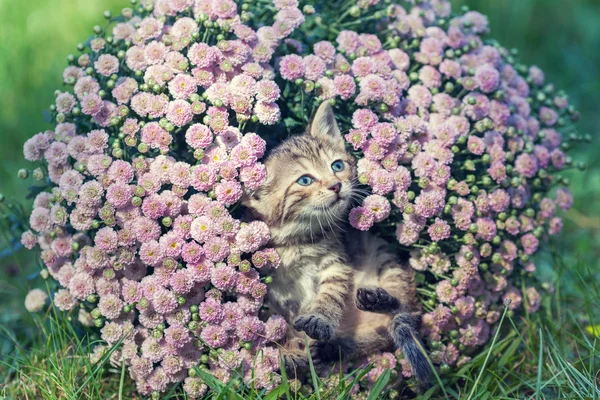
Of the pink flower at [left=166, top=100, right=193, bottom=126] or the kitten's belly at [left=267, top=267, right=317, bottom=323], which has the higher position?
the pink flower at [left=166, top=100, right=193, bottom=126]

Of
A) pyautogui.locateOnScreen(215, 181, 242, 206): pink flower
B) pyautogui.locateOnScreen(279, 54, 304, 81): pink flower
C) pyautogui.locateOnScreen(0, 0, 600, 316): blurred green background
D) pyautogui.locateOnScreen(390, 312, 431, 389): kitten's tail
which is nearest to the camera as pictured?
pyautogui.locateOnScreen(215, 181, 242, 206): pink flower

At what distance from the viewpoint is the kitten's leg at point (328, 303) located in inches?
108

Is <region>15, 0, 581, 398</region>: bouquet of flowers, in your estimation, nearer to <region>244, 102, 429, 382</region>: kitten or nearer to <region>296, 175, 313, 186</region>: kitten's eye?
<region>244, 102, 429, 382</region>: kitten

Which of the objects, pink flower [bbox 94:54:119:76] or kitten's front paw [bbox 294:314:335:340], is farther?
pink flower [bbox 94:54:119:76]

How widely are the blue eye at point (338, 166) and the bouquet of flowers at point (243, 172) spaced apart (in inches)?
3.6

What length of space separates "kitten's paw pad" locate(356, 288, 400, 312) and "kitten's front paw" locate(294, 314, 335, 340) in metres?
0.17

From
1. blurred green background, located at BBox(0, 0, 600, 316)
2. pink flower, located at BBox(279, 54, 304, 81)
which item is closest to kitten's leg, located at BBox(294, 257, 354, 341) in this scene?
pink flower, located at BBox(279, 54, 304, 81)

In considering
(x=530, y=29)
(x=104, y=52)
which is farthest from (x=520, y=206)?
(x=530, y=29)

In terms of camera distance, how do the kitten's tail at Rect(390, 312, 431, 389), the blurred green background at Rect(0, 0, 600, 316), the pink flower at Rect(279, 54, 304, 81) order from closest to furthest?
the kitten's tail at Rect(390, 312, 431, 389), the pink flower at Rect(279, 54, 304, 81), the blurred green background at Rect(0, 0, 600, 316)

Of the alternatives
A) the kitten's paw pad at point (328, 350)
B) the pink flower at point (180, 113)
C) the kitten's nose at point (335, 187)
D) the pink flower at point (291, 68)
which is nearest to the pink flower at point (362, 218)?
the kitten's nose at point (335, 187)

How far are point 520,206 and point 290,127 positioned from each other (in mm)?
1108

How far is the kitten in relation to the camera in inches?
111

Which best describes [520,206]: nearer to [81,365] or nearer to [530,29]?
[81,365]

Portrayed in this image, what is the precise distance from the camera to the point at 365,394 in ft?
9.36
